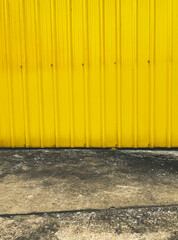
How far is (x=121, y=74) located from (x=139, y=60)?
1.10ft

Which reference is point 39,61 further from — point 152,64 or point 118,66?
point 152,64

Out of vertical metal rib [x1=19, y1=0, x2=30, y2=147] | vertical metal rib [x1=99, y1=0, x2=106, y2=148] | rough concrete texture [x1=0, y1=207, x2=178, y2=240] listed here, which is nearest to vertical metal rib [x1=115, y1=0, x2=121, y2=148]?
vertical metal rib [x1=99, y1=0, x2=106, y2=148]

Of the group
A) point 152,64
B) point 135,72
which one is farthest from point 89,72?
point 152,64

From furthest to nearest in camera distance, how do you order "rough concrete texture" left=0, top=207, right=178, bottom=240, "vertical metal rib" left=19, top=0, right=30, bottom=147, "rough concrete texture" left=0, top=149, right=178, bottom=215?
"vertical metal rib" left=19, top=0, right=30, bottom=147 < "rough concrete texture" left=0, top=149, right=178, bottom=215 < "rough concrete texture" left=0, top=207, right=178, bottom=240

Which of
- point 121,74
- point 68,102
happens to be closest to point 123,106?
point 121,74

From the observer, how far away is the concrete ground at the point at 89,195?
221 cm

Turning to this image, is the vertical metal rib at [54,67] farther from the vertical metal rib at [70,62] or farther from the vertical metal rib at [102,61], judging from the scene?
the vertical metal rib at [102,61]

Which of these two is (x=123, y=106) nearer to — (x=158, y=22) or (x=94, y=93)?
(x=94, y=93)

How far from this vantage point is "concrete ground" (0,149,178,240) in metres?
2.21

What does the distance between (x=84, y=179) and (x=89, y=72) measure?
1.77m

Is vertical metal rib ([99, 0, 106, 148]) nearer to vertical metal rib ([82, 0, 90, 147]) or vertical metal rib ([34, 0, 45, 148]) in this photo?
vertical metal rib ([82, 0, 90, 147])

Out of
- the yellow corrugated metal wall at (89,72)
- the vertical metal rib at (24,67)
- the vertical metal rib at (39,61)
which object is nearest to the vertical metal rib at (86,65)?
the yellow corrugated metal wall at (89,72)

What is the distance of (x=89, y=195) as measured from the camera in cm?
283

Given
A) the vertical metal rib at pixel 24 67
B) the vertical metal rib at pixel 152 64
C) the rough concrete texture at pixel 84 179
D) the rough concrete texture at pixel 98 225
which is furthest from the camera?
the vertical metal rib at pixel 24 67
